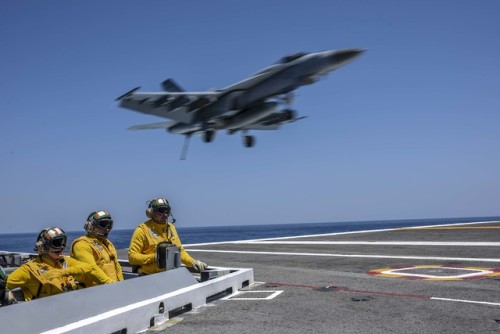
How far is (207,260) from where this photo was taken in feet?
54.8

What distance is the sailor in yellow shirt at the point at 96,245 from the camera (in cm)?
689

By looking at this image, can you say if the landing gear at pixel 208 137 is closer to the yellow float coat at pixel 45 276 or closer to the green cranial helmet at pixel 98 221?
the green cranial helmet at pixel 98 221

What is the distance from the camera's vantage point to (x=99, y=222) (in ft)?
23.4

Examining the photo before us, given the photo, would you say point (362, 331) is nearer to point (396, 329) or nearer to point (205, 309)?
point (396, 329)

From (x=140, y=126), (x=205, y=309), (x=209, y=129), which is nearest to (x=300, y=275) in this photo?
(x=205, y=309)

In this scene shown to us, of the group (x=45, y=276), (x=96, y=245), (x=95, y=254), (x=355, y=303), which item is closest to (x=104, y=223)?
(x=96, y=245)

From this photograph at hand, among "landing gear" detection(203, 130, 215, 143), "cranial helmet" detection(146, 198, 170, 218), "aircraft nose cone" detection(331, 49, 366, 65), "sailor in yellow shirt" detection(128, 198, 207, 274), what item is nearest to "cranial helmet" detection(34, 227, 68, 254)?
"sailor in yellow shirt" detection(128, 198, 207, 274)

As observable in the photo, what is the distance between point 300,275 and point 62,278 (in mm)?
7051

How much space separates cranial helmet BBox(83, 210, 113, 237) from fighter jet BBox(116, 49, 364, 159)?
1984cm

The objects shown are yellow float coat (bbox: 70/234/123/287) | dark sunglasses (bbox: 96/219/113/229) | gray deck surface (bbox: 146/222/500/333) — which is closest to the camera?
gray deck surface (bbox: 146/222/500/333)

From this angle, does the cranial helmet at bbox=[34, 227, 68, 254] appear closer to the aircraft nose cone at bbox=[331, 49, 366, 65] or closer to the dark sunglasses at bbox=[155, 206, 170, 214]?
the dark sunglasses at bbox=[155, 206, 170, 214]

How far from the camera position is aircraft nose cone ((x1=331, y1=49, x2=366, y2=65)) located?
79.7ft

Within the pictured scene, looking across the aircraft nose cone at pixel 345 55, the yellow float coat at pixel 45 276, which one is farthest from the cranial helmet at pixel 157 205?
the aircraft nose cone at pixel 345 55

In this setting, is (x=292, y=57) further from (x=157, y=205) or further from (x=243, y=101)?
(x=157, y=205)
